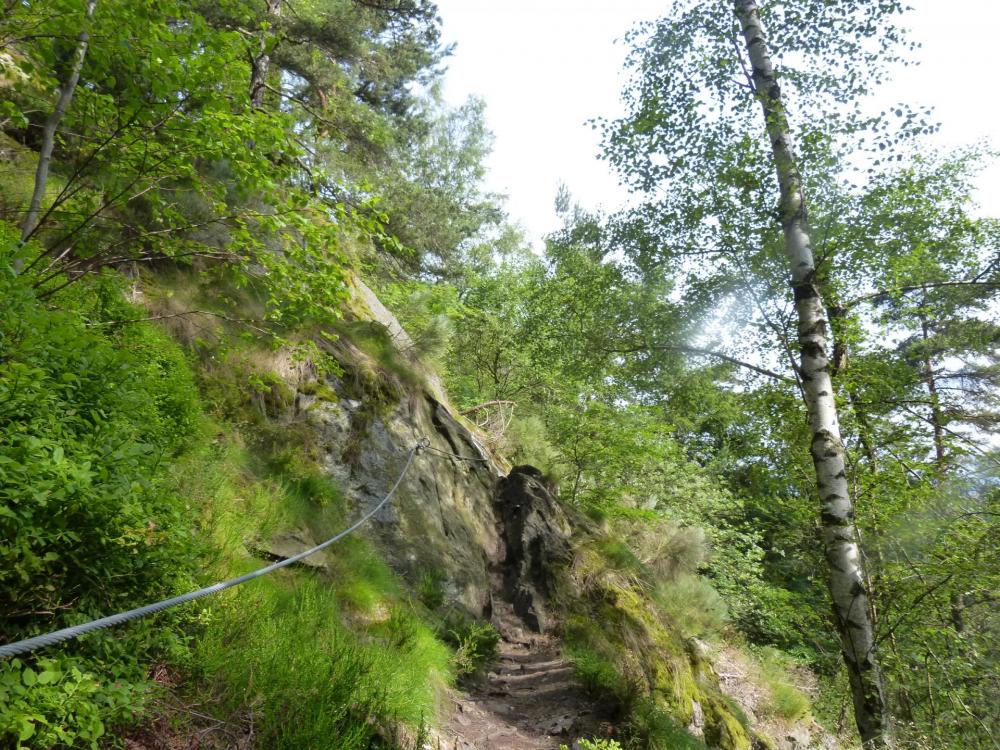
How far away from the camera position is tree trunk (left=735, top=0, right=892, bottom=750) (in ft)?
14.3

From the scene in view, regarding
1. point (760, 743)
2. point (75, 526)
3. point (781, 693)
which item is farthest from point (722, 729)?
point (75, 526)

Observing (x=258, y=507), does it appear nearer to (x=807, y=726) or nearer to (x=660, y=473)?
(x=807, y=726)

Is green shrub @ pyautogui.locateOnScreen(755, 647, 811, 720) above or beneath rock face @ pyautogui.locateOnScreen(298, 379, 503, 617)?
beneath

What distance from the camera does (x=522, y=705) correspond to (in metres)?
5.32

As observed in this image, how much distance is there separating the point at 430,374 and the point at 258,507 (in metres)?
5.66

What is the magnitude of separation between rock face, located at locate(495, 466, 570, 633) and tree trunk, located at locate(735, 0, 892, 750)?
158 inches

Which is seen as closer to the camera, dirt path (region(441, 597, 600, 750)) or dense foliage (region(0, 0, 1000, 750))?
dense foliage (region(0, 0, 1000, 750))

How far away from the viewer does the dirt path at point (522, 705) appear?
4431 mm

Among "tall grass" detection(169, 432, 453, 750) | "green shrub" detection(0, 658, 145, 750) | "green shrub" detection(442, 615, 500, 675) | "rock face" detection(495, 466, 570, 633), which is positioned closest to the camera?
"green shrub" detection(0, 658, 145, 750)

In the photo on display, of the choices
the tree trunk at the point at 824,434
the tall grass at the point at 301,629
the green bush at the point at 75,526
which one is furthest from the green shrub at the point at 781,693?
the green bush at the point at 75,526

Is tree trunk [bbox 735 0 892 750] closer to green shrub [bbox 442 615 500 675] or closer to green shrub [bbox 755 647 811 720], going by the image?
green shrub [bbox 442 615 500 675]

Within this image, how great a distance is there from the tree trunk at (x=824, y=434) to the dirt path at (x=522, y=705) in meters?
2.46

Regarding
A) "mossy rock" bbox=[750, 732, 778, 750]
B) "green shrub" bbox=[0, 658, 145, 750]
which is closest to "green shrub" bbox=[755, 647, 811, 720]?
"mossy rock" bbox=[750, 732, 778, 750]

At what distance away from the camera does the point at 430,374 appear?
32.5 feet
